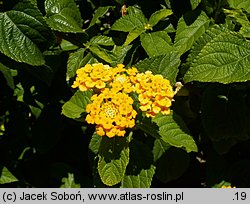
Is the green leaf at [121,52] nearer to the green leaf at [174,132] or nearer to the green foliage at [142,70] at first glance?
the green foliage at [142,70]

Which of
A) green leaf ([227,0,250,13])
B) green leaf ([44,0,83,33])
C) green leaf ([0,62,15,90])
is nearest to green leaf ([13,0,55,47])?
green leaf ([44,0,83,33])

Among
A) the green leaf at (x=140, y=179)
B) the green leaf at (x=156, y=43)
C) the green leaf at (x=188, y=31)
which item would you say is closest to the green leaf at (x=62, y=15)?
the green leaf at (x=156, y=43)

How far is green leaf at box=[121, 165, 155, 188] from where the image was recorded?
177 centimetres

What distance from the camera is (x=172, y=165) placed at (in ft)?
7.04

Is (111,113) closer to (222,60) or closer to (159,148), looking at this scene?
(222,60)

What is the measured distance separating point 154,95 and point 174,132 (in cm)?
24

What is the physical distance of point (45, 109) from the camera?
7.77 ft

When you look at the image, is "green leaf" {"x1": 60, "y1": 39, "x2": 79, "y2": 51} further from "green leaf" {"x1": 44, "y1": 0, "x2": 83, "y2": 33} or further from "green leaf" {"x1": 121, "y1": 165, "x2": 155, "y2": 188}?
"green leaf" {"x1": 121, "y1": 165, "x2": 155, "y2": 188}

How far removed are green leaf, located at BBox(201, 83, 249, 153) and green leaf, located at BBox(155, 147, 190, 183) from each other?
28 cm

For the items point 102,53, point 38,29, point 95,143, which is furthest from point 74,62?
point 95,143

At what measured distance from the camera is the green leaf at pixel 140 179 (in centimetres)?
177

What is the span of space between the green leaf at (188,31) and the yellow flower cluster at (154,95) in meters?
0.32

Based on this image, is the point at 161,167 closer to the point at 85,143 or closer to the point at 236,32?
Answer: the point at 85,143

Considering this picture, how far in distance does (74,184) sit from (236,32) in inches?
44.9
